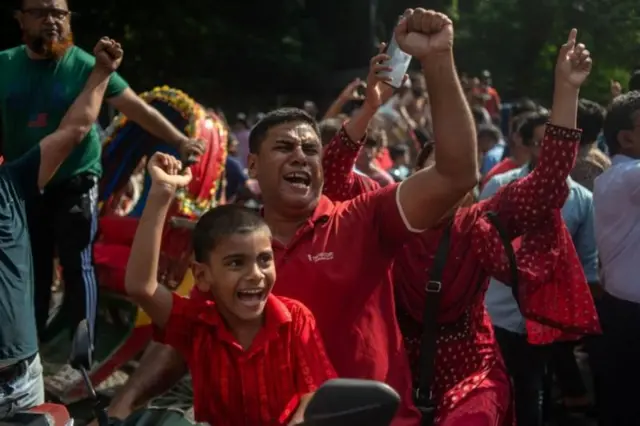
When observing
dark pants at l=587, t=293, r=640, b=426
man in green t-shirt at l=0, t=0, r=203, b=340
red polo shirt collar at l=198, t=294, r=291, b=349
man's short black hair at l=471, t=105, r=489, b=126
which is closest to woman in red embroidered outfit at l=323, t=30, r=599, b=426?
dark pants at l=587, t=293, r=640, b=426

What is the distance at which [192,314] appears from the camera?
2670mm

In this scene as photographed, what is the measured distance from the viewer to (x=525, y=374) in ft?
15.0

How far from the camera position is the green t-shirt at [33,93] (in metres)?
4.64

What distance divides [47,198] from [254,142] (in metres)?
2.14

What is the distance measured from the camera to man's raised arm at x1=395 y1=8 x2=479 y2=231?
2.44 m

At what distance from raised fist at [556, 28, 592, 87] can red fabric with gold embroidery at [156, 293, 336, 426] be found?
1.25 metres

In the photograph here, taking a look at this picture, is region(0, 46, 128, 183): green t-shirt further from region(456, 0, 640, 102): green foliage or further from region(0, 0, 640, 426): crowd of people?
region(456, 0, 640, 102): green foliage

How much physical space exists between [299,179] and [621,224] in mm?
1686

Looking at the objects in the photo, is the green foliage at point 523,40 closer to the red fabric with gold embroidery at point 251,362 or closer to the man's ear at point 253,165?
the man's ear at point 253,165

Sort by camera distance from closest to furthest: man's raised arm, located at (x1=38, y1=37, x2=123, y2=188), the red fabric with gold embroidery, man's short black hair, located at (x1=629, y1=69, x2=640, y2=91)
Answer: the red fabric with gold embroidery, man's raised arm, located at (x1=38, y1=37, x2=123, y2=188), man's short black hair, located at (x1=629, y1=69, x2=640, y2=91)

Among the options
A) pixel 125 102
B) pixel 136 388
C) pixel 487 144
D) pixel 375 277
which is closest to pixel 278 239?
pixel 375 277

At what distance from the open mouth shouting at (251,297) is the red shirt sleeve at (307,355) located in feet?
0.33

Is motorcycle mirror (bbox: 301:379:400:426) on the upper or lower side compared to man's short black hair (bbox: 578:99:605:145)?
lower

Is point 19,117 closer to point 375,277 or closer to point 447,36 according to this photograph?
point 375,277
